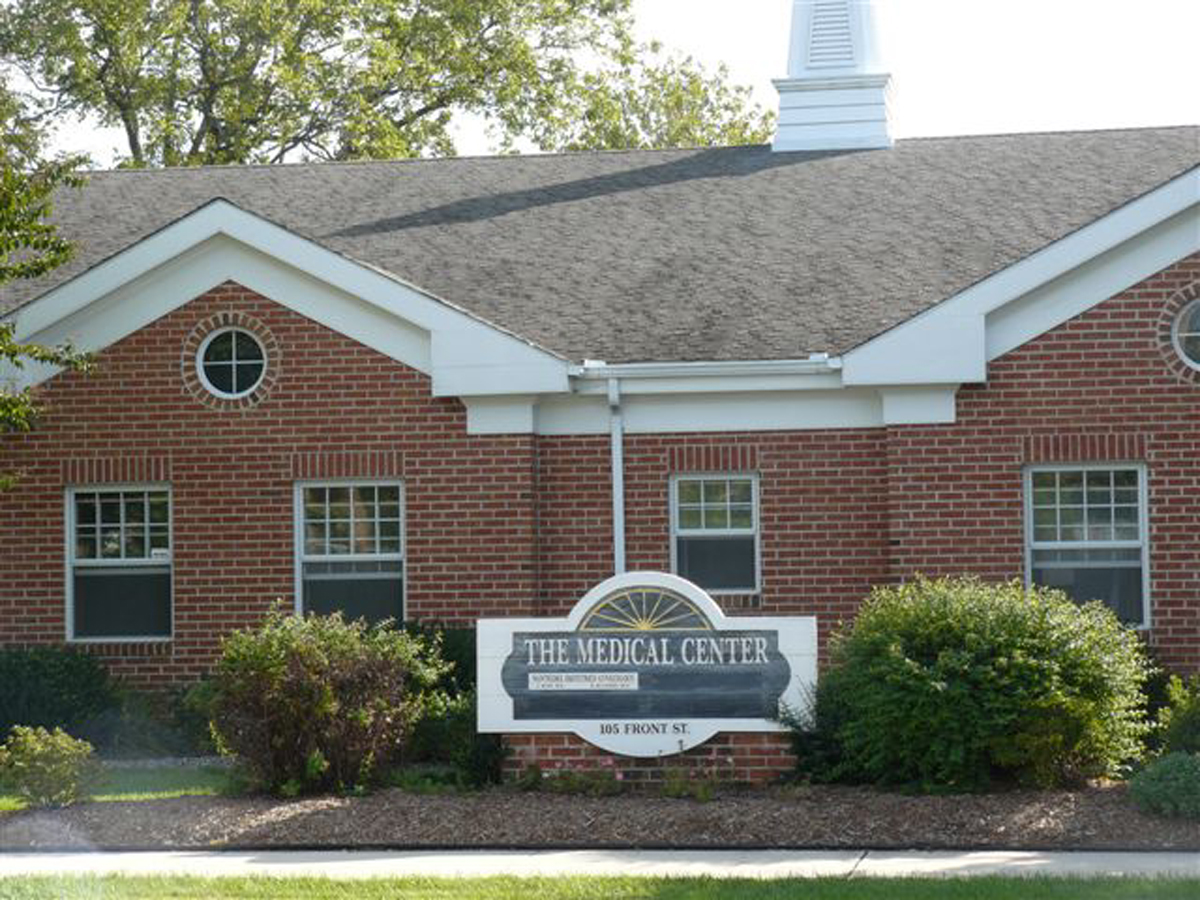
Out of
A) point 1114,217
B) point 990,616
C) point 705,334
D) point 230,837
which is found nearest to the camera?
point 230,837

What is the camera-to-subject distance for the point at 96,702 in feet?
56.5

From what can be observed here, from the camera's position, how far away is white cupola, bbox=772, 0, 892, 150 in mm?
22219

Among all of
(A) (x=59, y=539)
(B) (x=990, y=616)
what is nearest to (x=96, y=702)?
(A) (x=59, y=539)

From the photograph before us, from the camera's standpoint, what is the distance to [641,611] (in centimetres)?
1386

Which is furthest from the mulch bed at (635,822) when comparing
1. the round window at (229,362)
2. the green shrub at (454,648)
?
the round window at (229,362)

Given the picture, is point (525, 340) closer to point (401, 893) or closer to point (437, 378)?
point (437, 378)

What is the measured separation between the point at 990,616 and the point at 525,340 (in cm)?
560

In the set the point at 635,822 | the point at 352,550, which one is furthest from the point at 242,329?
the point at 635,822

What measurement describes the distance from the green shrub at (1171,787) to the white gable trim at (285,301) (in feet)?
21.8

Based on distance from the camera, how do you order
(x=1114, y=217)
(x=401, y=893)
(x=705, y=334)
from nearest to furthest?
1. (x=401, y=893)
2. (x=1114, y=217)
3. (x=705, y=334)

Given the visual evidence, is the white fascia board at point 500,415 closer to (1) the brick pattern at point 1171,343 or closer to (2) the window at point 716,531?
(2) the window at point 716,531

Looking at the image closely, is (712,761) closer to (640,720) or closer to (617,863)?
(640,720)

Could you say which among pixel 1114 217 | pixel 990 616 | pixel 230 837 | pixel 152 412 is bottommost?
pixel 230 837

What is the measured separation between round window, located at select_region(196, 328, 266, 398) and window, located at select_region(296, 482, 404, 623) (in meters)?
1.11
